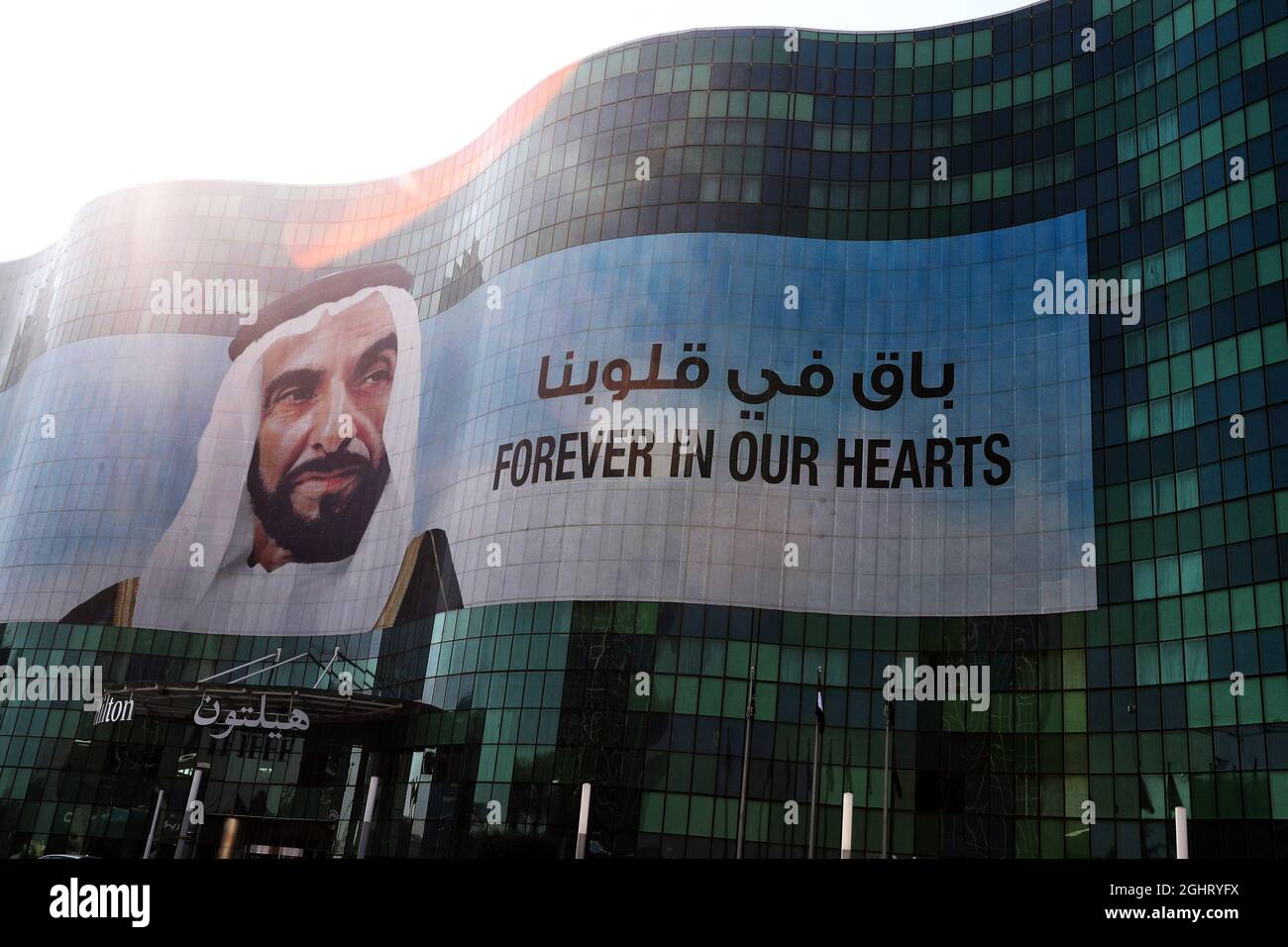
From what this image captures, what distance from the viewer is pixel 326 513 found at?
87.6 m

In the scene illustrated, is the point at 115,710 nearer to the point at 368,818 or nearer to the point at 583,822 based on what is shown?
the point at 368,818

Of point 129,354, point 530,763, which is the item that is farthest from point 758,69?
point 129,354

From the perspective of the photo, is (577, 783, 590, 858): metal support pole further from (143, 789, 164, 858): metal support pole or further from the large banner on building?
(143, 789, 164, 858): metal support pole

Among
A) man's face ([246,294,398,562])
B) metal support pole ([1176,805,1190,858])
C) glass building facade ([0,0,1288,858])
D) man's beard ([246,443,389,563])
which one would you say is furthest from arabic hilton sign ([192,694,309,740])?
metal support pole ([1176,805,1190,858])

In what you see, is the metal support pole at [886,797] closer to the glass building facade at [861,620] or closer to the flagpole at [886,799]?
the flagpole at [886,799]

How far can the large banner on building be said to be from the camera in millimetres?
67750

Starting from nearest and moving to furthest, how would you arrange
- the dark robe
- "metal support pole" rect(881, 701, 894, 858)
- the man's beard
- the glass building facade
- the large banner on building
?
"metal support pole" rect(881, 701, 894, 858) → the glass building facade → the large banner on building → the dark robe → the man's beard

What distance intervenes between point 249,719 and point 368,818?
1541 cm

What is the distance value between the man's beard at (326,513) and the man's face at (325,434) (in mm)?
82

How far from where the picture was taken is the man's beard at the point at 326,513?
8569 cm

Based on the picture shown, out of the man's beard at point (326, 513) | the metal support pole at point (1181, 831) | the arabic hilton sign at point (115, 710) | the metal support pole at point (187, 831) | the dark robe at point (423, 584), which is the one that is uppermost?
the man's beard at point (326, 513)

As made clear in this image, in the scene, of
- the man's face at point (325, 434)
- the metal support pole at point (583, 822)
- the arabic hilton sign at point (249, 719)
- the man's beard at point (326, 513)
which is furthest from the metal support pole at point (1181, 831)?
the man's face at point (325, 434)

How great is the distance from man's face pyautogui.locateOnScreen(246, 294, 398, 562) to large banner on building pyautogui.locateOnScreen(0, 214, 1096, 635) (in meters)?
0.30
